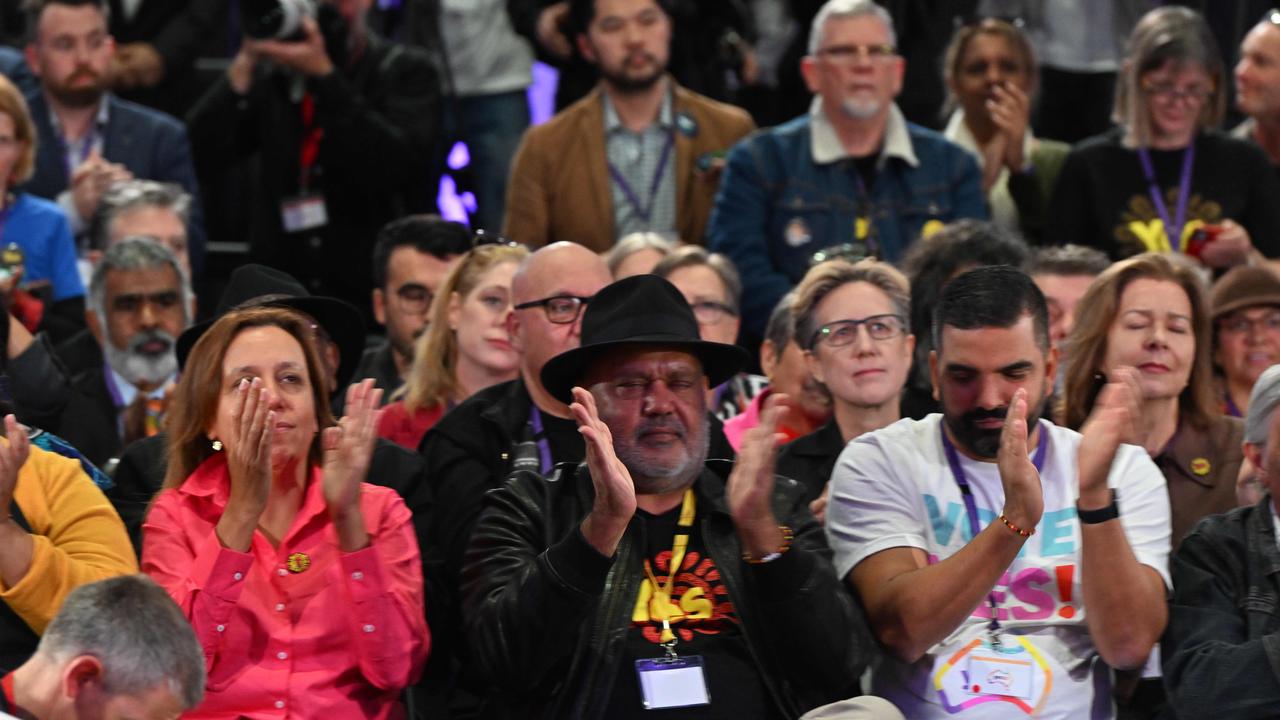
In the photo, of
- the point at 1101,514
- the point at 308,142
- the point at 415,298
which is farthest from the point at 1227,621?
the point at 308,142

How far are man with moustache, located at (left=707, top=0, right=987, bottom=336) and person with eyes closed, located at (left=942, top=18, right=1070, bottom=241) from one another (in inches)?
14.7

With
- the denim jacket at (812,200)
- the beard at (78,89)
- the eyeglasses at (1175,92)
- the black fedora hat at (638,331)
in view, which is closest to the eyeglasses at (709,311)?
the denim jacket at (812,200)

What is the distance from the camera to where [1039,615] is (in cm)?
460

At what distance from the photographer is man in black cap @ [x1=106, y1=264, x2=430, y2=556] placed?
505 centimetres

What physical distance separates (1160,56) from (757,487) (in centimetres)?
370

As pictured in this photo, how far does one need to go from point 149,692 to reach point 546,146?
4.28 meters

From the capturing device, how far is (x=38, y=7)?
7883 mm

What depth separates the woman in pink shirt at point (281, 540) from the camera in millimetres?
4398

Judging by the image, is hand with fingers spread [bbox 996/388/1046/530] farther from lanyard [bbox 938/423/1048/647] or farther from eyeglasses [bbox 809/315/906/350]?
eyeglasses [bbox 809/315/906/350]

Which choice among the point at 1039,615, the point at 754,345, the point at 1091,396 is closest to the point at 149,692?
the point at 1039,615

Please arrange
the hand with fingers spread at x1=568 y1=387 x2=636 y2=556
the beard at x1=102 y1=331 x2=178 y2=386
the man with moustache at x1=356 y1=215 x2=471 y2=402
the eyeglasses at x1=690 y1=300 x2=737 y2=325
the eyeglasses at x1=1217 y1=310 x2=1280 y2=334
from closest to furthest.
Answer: the hand with fingers spread at x1=568 y1=387 x2=636 y2=556 → the eyeglasses at x1=1217 y1=310 x2=1280 y2=334 → the eyeglasses at x1=690 y1=300 x2=737 y2=325 → the beard at x1=102 y1=331 x2=178 y2=386 → the man with moustache at x1=356 y1=215 x2=471 y2=402

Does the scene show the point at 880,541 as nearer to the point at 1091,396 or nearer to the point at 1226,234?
the point at 1091,396

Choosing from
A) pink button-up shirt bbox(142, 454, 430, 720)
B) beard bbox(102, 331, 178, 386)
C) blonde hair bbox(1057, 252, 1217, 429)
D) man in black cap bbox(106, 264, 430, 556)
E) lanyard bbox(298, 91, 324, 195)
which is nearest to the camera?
pink button-up shirt bbox(142, 454, 430, 720)

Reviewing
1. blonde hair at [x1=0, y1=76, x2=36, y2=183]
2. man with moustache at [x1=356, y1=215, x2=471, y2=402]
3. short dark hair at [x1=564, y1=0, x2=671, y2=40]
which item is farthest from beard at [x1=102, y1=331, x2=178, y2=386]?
short dark hair at [x1=564, y1=0, x2=671, y2=40]
